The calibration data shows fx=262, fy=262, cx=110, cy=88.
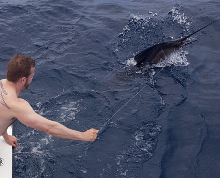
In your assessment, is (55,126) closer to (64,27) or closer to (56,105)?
(56,105)

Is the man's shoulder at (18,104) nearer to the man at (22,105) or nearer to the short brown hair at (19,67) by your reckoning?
the man at (22,105)

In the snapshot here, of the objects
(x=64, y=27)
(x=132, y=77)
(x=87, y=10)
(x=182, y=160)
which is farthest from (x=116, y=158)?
(x=87, y=10)

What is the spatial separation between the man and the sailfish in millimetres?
3700

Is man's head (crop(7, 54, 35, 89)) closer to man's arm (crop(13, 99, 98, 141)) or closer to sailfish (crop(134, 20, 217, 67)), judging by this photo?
man's arm (crop(13, 99, 98, 141))

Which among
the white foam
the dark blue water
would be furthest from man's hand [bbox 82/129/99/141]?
the white foam

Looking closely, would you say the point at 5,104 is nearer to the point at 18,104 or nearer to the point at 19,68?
the point at 18,104

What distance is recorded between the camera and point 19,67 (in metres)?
2.73

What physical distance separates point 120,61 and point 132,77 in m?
0.78

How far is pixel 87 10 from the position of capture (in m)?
9.66

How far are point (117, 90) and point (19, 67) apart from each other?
119 inches

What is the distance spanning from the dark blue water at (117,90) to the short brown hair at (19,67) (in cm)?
157

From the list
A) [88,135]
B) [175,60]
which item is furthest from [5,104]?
[175,60]

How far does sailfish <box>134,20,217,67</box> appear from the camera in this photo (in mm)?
6266

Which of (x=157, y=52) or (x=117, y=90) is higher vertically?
(x=157, y=52)
